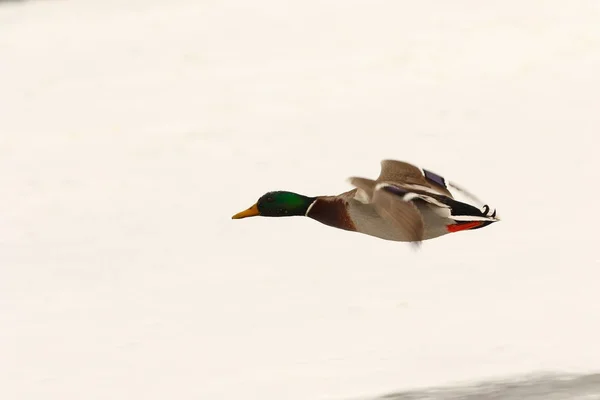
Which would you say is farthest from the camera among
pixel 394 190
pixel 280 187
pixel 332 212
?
pixel 280 187

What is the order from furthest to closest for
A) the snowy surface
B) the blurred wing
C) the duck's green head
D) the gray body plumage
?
1. the snowy surface
2. the duck's green head
3. the gray body plumage
4. the blurred wing

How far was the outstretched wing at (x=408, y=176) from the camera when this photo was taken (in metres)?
6.94

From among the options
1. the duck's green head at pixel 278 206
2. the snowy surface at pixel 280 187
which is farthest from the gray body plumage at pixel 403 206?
the snowy surface at pixel 280 187

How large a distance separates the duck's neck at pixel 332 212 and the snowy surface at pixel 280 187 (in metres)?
0.73

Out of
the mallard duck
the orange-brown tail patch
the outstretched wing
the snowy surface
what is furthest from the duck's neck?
the snowy surface

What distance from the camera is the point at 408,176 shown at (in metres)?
6.98

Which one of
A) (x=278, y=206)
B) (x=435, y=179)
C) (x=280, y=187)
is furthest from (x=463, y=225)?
(x=280, y=187)

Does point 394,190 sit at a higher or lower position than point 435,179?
lower

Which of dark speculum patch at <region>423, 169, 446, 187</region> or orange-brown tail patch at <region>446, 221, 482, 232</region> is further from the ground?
dark speculum patch at <region>423, 169, 446, 187</region>

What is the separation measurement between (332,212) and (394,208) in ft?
2.14

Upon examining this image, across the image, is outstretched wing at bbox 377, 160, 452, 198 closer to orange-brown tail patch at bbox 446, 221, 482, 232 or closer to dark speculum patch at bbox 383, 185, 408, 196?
orange-brown tail patch at bbox 446, 221, 482, 232

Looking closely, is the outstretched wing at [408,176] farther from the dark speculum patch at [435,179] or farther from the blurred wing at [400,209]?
the blurred wing at [400,209]

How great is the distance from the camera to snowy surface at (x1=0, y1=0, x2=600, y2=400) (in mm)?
7246

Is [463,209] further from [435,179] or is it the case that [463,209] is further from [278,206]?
[278,206]
